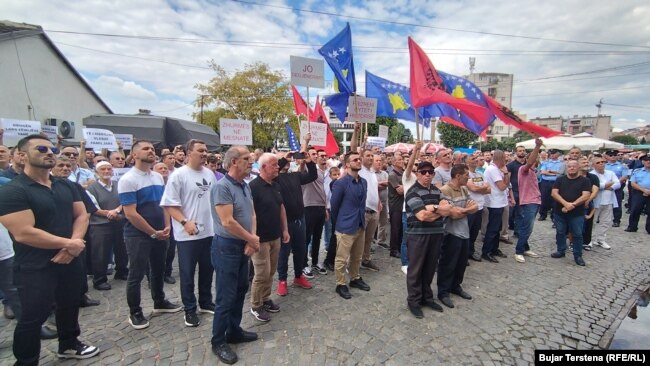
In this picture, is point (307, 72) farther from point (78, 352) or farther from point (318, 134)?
point (78, 352)

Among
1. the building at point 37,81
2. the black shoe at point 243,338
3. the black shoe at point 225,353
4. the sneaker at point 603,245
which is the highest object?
the building at point 37,81

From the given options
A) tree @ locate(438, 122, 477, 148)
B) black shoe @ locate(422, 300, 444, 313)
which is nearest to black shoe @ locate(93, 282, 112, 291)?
black shoe @ locate(422, 300, 444, 313)

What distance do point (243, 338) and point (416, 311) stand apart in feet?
7.12

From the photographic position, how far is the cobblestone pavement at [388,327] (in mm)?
3182

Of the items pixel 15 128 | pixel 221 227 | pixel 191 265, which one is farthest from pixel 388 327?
pixel 15 128

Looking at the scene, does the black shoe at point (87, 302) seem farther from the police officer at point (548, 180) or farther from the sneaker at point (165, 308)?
the police officer at point (548, 180)

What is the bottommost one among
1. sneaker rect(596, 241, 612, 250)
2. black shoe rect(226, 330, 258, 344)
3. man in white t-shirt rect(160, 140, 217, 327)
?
sneaker rect(596, 241, 612, 250)

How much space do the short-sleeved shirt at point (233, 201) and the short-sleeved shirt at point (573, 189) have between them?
6.29 meters

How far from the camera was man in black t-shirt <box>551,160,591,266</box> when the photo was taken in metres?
6.00

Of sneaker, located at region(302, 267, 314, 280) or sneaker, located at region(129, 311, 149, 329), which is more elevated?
sneaker, located at region(129, 311, 149, 329)

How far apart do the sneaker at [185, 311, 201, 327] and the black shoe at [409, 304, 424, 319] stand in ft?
8.81

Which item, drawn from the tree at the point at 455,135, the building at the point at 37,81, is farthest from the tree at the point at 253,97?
the tree at the point at 455,135

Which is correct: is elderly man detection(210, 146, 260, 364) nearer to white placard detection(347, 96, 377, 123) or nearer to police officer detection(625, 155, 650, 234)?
white placard detection(347, 96, 377, 123)

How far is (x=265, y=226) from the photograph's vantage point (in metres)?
3.70
